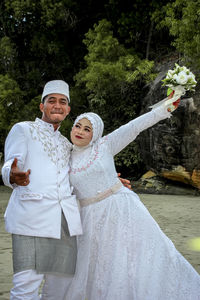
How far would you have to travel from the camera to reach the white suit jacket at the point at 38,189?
279 centimetres

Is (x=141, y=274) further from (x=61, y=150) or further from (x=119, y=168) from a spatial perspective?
(x=119, y=168)

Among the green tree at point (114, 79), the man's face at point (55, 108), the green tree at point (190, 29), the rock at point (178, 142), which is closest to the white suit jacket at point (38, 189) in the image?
the man's face at point (55, 108)

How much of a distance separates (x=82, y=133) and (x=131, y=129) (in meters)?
0.42

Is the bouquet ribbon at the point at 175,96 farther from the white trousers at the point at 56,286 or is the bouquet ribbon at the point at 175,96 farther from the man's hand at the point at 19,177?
the white trousers at the point at 56,286

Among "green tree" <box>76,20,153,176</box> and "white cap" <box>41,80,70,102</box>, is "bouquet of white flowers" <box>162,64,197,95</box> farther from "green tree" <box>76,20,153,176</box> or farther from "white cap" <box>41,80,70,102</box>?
"green tree" <box>76,20,153,176</box>

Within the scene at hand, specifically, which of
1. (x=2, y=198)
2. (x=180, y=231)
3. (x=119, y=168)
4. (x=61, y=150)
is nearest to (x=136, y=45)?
(x=119, y=168)

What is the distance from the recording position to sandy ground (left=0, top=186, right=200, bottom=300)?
4.80 m

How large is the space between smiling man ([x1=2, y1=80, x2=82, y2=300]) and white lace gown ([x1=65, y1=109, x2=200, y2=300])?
179mm

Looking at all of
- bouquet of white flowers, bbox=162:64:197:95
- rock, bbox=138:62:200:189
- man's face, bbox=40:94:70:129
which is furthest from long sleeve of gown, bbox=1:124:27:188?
rock, bbox=138:62:200:189

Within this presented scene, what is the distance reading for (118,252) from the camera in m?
3.10

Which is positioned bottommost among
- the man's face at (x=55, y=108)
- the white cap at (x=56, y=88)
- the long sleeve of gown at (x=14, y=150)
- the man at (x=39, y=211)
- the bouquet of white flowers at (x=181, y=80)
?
the man at (x=39, y=211)

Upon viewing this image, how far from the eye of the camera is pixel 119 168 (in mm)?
17672

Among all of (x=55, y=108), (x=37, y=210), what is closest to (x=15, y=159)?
(x=37, y=210)

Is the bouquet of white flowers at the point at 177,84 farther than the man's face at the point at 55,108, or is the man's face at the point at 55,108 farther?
the bouquet of white flowers at the point at 177,84
